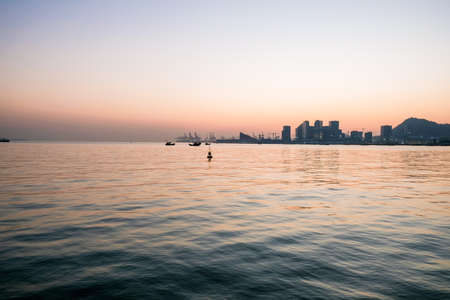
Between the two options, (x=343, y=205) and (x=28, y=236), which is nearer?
(x=28, y=236)

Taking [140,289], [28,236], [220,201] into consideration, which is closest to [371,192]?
[220,201]

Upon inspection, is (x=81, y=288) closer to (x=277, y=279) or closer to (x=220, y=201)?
(x=277, y=279)

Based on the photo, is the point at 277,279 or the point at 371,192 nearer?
the point at 277,279

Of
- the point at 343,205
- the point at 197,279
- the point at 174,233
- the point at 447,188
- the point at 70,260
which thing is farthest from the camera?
the point at 447,188

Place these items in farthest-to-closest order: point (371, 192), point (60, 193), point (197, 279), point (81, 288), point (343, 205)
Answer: point (371, 192), point (60, 193), point (343, 205), point (197, 279), point (81, 288)

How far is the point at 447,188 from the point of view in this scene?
33.0 m

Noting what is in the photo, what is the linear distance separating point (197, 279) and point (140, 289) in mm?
1956

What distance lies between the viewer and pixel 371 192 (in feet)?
99.0

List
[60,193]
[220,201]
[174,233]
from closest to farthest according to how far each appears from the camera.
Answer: [174,233] → [220,201] → [60,193]

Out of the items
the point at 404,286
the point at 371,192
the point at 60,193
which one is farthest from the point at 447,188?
the point at 60,193

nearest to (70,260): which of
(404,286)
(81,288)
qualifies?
(81,288)

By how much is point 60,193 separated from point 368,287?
27790 millimetres

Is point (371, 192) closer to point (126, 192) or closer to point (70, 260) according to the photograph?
point (126, 192)

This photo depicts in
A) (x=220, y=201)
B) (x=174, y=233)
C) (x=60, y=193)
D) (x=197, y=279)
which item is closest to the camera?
(x=197, y=279)
